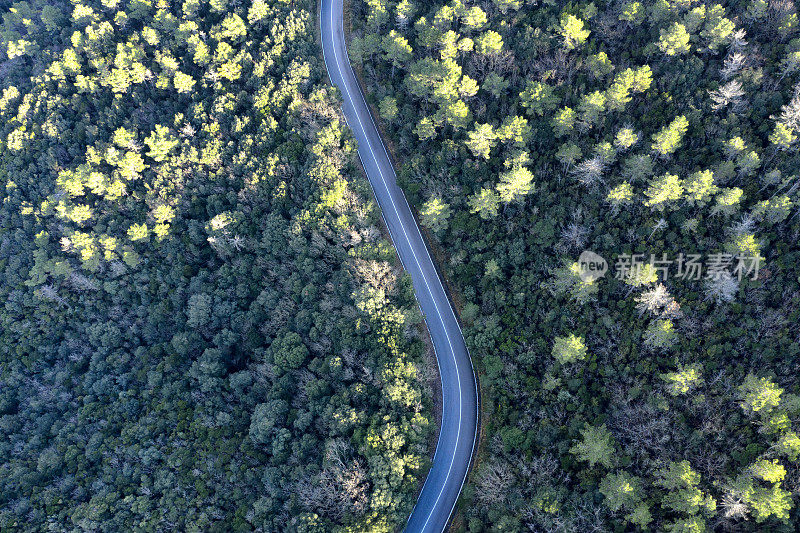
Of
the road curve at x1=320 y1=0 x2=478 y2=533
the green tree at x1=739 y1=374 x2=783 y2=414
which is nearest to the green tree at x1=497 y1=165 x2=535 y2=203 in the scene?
the road curve at x1=320 y1=0 x2=478 y2=533

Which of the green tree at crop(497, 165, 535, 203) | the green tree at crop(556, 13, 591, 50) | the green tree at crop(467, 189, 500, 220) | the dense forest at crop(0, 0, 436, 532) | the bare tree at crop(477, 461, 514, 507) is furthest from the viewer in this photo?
the green tree at crop(556, 13, 591, 50)

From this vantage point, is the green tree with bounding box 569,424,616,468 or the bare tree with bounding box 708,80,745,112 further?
the bare tree with bounding box 708,80,745,112

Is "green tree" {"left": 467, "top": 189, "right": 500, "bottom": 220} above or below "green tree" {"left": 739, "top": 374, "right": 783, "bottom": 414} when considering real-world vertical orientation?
above

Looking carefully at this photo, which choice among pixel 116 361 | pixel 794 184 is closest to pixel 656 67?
pixel 794 184

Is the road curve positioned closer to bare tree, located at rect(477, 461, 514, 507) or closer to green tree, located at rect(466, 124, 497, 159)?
bare tree, located at rect(477, 461, 514, 507)

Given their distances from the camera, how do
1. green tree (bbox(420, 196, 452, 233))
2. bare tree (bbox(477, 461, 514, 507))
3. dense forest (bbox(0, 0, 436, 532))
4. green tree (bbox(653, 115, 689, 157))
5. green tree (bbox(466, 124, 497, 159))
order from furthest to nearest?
green tree (bbox(420, 196, 452, 233)) → green tree (bbox(466, 124, 497, 159)) → dense forest (bbox(0, 0, 436, 532)) → green tree (bbox(653, 115, 689, 157)) → bare tree (bbox(477, 461, 514, 507))

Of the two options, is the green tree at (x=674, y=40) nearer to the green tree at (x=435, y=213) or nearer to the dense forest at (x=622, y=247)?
the dense forest at (x=622, y=247)
